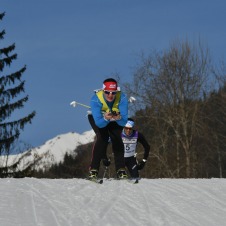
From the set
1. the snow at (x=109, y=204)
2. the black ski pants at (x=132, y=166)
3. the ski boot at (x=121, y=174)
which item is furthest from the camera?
the black ski pants at (x=132, y=166)

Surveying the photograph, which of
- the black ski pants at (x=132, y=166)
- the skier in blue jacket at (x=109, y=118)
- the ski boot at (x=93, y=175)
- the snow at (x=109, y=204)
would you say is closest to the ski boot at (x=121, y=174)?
the skier in blue jacket at (x=109, y=118)

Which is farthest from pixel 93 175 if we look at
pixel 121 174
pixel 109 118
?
Answer: pixel 109 118

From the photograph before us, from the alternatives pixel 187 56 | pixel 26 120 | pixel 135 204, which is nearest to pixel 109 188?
pixel 135 204

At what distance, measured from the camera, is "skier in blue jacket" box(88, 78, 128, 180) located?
7762mm

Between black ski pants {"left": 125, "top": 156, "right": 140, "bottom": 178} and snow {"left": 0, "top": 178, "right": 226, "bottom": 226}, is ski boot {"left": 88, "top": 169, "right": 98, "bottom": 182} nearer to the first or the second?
snow {"left": 0, "top": 178, "right": 226, "bottom": 226}

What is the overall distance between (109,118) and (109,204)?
83.4 inches

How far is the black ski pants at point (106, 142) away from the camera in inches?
318

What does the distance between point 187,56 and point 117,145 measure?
84.6 ft

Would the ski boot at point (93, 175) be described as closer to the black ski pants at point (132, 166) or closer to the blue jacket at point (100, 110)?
the blue jacket at point (100, 110)

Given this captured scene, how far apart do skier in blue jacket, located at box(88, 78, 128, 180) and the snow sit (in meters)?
0.82

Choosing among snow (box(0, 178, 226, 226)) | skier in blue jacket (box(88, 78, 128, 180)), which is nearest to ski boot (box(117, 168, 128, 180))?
skier in blue jacket (box(88, 78, 128, 180))

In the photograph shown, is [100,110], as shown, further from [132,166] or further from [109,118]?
[132,166]

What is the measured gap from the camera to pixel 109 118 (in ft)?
25.3

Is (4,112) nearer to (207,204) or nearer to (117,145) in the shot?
(117,145)
